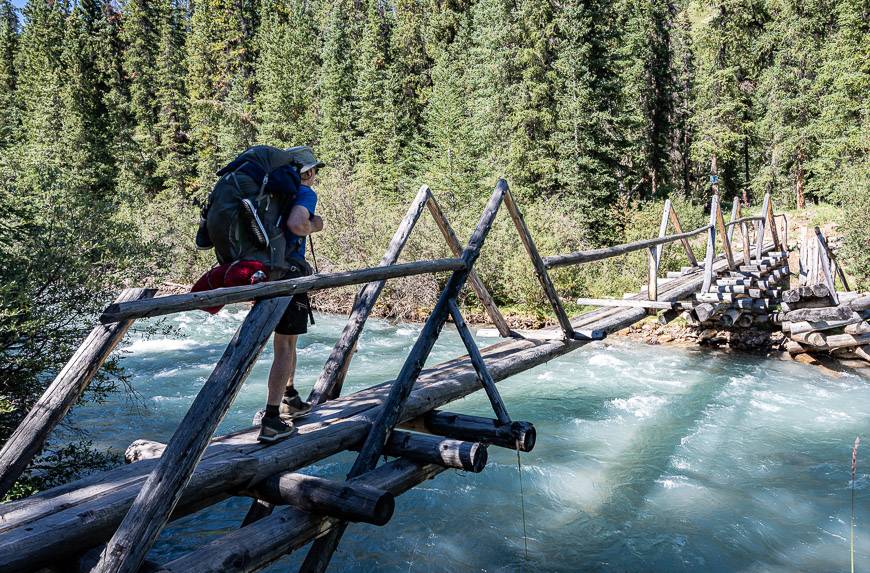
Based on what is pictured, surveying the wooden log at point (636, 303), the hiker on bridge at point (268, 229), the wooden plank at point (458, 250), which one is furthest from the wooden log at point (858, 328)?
the hiker on bridge at point (268, 229)

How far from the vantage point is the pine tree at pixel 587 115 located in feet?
84.4

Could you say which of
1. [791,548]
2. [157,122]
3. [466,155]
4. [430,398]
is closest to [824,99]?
[466,155]

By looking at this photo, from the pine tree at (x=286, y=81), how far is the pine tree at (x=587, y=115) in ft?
68.6

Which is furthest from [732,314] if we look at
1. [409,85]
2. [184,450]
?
[409,85]

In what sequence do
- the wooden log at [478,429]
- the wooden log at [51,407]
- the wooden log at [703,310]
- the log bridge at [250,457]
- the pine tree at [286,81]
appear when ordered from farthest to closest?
the pine tree at [286,81], the wooden log at [703,310], the wooden log at [478,429], the wooden log at [51,407], the log bridge at [250,457]

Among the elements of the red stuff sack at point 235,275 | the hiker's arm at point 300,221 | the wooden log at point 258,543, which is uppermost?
the hiker's arm at point 300,221

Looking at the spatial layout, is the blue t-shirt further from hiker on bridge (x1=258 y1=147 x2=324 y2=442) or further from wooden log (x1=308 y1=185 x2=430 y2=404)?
wooden log (x1=308 y1=185 x2=430 y2=404)

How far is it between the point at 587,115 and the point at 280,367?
25.0 m

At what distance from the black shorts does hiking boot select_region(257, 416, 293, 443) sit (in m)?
0.55

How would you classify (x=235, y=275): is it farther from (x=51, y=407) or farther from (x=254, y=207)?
(x=51, y=407)

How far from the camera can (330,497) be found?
2936 millimetres

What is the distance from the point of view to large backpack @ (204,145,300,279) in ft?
10.9

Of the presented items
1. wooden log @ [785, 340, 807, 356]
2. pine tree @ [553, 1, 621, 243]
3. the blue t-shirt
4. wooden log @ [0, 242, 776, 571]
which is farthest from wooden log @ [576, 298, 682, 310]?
pine tree @ [553, 1, 621, 243]

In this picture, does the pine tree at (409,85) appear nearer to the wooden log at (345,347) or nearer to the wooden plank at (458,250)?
the wooden plank at (458,250)
